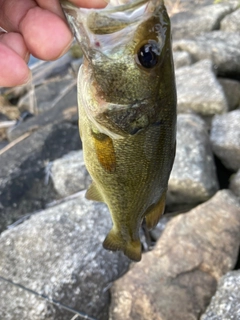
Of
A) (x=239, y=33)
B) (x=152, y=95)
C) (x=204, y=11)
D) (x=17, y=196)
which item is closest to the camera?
(x=152, y=95)

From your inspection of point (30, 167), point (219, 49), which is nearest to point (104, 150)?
point (30, 167)

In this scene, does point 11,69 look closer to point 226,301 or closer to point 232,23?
point 226,301

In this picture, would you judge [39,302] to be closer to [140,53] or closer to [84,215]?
[84,215]

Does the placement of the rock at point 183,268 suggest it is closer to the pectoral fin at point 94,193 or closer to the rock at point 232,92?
the pectoral fin at point 94,193

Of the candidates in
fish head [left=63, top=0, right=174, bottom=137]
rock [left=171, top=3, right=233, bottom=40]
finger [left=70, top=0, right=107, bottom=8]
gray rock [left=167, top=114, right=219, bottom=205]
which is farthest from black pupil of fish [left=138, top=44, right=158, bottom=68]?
rock [left=171, top=3, right=233, bottom=40]

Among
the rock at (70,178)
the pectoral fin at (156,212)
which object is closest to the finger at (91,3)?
the pectoral fin at (156,212)

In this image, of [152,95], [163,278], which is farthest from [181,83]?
[152,95]

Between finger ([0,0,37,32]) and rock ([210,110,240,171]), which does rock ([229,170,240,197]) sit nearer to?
rock ([210,110,240,171])
